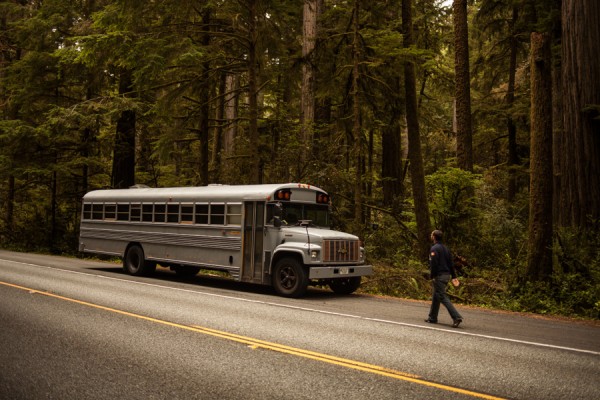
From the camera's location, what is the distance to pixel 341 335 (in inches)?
328

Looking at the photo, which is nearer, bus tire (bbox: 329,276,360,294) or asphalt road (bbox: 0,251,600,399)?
asphalt road (bbox: 0,251,600,399)

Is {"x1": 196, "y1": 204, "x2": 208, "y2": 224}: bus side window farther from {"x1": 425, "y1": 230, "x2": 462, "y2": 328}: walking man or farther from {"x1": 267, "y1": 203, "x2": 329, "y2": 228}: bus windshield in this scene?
{"x1": 425, "y1": 230, "x2": 462, "y2": 328}: walking man

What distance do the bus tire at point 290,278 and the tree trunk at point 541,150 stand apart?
5.61 m

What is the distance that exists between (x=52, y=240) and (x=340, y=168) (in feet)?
60.0

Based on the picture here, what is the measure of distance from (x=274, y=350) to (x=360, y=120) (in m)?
13.3

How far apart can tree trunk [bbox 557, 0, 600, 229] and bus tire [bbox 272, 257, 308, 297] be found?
779cm

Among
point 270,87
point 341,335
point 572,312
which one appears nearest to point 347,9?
point 270,87

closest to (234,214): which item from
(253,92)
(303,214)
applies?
(303,214)

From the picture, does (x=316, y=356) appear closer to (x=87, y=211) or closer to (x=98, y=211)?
(x=98, y=211)

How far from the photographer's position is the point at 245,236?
14227 mm

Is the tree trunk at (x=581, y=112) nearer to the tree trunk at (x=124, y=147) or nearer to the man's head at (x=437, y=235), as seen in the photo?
the man's head at (x=437, y=235)

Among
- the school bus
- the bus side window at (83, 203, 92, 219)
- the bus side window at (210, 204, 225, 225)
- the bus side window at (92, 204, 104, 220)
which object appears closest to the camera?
the school bus

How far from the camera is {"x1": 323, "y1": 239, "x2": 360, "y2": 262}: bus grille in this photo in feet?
42.5

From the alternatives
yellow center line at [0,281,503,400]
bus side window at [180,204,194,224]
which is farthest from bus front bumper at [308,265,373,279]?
bus side window at [180,204,194,224]
